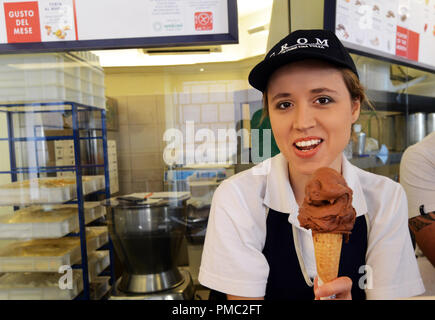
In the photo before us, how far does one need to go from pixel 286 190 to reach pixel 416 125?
1536 millimetres

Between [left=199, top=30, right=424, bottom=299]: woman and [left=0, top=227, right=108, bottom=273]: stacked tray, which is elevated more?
[left=199, top=30, right=424, bottom=299]: woman

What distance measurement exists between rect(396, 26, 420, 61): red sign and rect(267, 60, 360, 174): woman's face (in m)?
0.99

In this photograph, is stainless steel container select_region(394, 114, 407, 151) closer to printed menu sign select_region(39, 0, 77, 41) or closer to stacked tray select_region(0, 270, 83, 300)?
printed menu sign select_region(39, 0, 77, 41)

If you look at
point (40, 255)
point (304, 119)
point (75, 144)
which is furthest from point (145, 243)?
point (304, 119)

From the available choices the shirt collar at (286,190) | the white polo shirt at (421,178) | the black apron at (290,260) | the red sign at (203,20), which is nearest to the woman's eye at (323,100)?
the shirt collar at (286,190)

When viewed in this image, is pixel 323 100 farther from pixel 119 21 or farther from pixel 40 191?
pixel 40 191

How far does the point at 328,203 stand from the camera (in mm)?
441

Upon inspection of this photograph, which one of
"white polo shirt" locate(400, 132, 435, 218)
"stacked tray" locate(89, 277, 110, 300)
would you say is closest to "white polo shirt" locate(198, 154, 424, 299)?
"white polo shirt" locate(400, 132, 435, 218)

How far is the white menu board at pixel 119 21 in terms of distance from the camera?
1196 millimetres

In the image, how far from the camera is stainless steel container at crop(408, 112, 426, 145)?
1796mm
